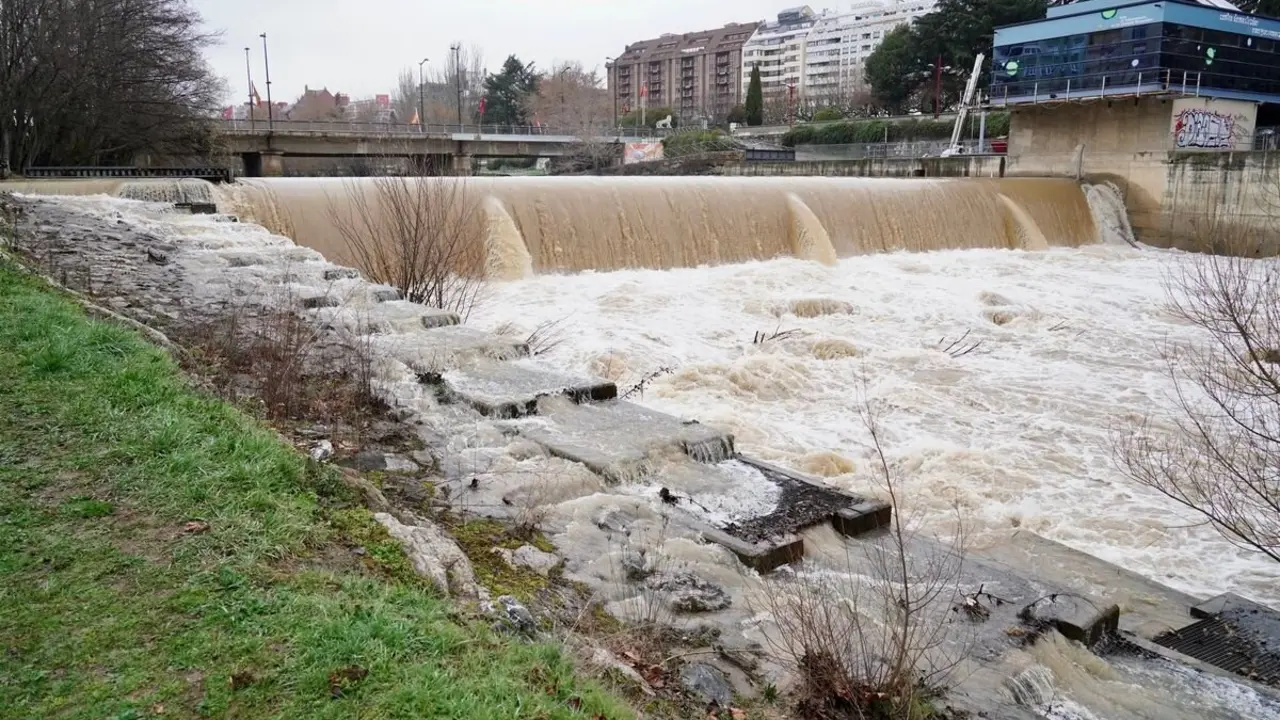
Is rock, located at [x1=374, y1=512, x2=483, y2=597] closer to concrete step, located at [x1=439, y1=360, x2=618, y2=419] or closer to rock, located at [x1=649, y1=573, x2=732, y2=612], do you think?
rock, located at [x1=649, y1=573, x2=732, y2=612]

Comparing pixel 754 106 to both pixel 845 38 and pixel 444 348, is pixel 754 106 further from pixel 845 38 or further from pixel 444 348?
pixel 845 38

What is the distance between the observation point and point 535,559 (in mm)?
4688

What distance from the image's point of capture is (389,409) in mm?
6922

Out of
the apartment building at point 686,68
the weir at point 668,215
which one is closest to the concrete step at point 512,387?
the weir at point 668,215

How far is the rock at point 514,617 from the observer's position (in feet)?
11.4

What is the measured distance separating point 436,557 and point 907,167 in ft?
99.9

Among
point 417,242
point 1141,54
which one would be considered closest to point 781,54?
point 1141,54

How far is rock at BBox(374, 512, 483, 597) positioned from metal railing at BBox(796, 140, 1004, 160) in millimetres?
32794

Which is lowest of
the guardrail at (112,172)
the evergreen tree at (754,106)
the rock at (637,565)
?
the rock at (637,565)

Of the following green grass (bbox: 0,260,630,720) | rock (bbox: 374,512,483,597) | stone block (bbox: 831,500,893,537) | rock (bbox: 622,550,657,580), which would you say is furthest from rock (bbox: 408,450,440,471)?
stone block (bbox: 831,500,893,537)

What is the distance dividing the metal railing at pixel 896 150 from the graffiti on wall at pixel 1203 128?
272 inches

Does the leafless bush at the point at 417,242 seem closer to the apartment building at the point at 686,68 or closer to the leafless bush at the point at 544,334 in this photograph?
the leafless bush at the point at 544,334

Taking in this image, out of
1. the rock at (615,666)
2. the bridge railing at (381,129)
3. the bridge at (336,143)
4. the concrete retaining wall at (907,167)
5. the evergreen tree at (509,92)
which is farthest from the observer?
the evergreen tree at (509,92)

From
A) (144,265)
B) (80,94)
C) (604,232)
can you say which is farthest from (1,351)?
(80,94)
